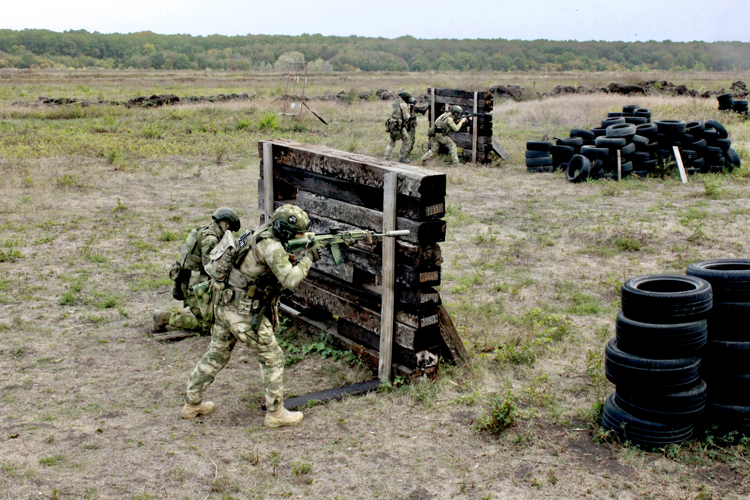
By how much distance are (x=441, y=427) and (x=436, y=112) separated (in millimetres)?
14675

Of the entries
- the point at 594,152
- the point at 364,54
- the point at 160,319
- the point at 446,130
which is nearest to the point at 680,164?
the point at 594,152

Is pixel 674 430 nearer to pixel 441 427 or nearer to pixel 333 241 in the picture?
pixel 441 427

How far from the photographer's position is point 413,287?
18.5 feet

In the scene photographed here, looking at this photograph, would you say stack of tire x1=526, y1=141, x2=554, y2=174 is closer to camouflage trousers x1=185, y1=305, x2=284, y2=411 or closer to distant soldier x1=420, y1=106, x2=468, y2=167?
distant soldier x1=420, y1=106, x2=468, y2=167

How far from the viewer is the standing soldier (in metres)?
5.07

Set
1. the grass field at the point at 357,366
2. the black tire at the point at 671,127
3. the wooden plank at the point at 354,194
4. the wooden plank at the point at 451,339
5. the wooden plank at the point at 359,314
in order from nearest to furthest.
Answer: the grass field at the point at 357,366, the wooden plank at the point at 354,194, the wooden plank at the point at 359,314, the wooden plank at the point at 451,339, the black tire at the point at 671,127

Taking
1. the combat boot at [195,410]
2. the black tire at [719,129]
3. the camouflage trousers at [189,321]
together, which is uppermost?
the black tire at [719,129]

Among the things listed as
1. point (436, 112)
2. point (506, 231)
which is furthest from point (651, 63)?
point (506, 231)

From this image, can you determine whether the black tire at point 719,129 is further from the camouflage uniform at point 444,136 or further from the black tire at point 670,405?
the black tire at point 670,405

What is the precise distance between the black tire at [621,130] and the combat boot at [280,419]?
12093 millimetres

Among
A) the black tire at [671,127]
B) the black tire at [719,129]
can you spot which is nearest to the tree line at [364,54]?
the black tire at [719,129]

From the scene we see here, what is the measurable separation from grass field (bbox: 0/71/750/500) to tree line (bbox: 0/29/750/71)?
9471 cm

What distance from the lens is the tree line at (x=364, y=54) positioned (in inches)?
4281

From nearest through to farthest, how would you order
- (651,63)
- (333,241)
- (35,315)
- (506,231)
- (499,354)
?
(333,241), (499,354), (35,315), (506,231), (651,63)
